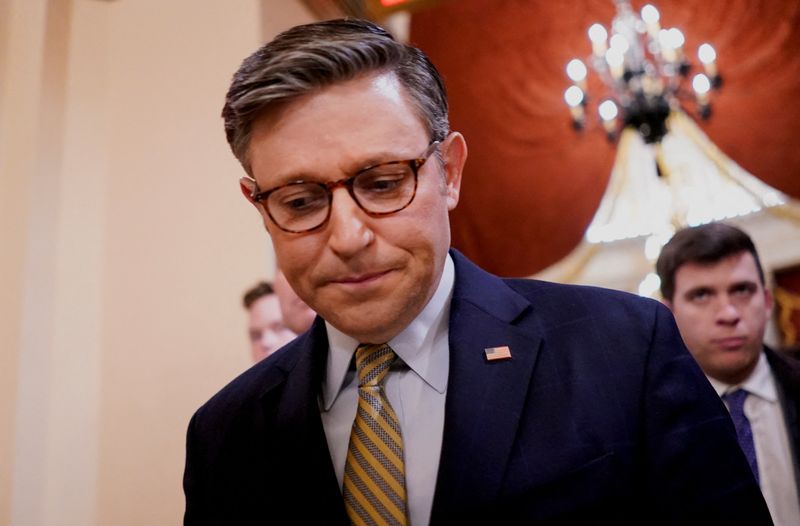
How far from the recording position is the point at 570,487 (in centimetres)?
95

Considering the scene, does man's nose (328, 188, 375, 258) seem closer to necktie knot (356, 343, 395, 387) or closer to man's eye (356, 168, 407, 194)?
man's eye (356, 168, 407, 194)

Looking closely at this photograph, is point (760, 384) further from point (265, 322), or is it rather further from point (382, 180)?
point (265, 322)

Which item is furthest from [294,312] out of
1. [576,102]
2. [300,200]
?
[576,102]

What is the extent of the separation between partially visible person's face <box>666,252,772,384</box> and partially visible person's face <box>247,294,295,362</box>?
54.4 inches

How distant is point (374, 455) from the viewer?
3.43ft

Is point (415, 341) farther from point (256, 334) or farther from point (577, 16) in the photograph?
point (577, 16)

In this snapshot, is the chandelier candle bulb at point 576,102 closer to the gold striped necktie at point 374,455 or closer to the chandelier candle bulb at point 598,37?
the chandelier candle bulb at point 598,37

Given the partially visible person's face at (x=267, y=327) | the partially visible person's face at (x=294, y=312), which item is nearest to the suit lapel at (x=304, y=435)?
the partially visible person's face at (x=294, y=312)

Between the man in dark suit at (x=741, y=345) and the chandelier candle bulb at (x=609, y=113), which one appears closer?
the man in dark suit at (x=741, y=345)

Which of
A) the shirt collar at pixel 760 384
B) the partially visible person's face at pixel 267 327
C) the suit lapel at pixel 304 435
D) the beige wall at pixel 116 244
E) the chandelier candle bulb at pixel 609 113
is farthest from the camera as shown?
the chandelier candle bulb at pixel 609 113

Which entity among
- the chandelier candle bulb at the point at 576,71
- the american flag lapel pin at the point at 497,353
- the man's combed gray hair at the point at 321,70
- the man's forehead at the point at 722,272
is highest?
the chandelier candle bulb at the point at 576,71

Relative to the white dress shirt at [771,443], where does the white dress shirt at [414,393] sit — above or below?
above

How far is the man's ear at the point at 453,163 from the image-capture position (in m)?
1.11

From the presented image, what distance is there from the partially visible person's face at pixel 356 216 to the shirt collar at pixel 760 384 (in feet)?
3.84
